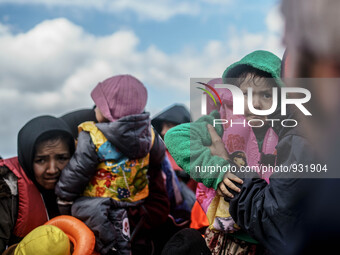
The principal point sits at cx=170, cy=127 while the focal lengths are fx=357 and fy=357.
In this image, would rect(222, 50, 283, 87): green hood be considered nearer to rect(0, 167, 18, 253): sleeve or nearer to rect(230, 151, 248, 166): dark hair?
rect(230, 151, 248, 166): dark hair

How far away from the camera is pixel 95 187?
8.79 ft

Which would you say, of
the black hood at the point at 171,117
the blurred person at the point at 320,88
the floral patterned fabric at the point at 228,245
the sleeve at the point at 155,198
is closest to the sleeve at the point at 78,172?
the sleeve at the point at 155,198

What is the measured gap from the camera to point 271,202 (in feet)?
3.73

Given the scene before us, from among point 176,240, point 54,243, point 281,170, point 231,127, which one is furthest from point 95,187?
point 281,170

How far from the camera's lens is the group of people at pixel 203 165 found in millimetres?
594

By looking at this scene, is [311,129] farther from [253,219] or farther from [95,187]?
[95,187]

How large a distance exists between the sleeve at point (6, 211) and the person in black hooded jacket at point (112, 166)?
1.05 ft


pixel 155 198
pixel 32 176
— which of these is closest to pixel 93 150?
pixel 32 176

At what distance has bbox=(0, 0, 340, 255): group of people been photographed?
59cm

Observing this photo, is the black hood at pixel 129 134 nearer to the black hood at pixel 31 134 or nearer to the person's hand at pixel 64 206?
the black hood at pixel 31 134

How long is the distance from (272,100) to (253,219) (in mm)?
538

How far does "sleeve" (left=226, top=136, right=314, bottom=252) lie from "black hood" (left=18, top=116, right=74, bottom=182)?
1838 millimetres

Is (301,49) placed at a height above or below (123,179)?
above

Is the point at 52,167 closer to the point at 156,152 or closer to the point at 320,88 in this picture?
the point at 156,152
